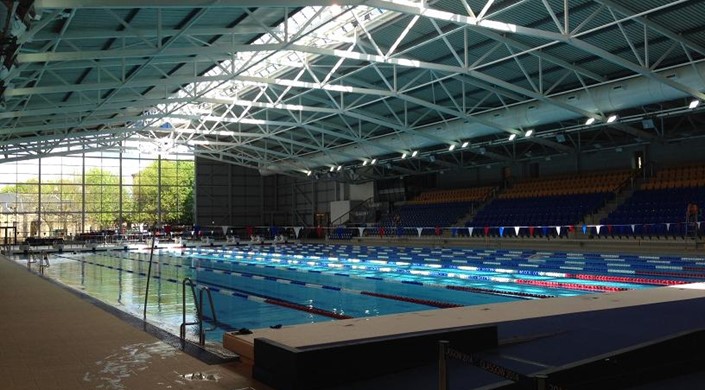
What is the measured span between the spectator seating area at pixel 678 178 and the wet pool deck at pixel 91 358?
21581 millimetres

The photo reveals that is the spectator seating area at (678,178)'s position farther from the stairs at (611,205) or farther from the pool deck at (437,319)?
the pool deck at (437,319)

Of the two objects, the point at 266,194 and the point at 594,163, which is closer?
the point at 594,163

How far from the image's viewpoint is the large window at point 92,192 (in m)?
39.2

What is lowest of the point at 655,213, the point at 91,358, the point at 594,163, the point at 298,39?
the point at 91,358

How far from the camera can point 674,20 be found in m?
13.9

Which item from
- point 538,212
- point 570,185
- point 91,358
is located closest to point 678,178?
point 570,185

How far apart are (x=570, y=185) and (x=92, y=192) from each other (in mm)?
31557

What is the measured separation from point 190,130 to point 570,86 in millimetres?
20154

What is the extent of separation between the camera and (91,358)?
15.3 ft

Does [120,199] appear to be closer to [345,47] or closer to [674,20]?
[345,47]

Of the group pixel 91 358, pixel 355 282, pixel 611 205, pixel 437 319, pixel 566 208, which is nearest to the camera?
pixel 91 358

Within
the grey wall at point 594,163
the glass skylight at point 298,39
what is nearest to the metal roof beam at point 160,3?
the glass skylight at point 298,39

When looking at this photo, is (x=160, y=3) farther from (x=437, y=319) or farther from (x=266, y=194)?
(x=266, y=194)

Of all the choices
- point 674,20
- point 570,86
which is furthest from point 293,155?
point 674,20
